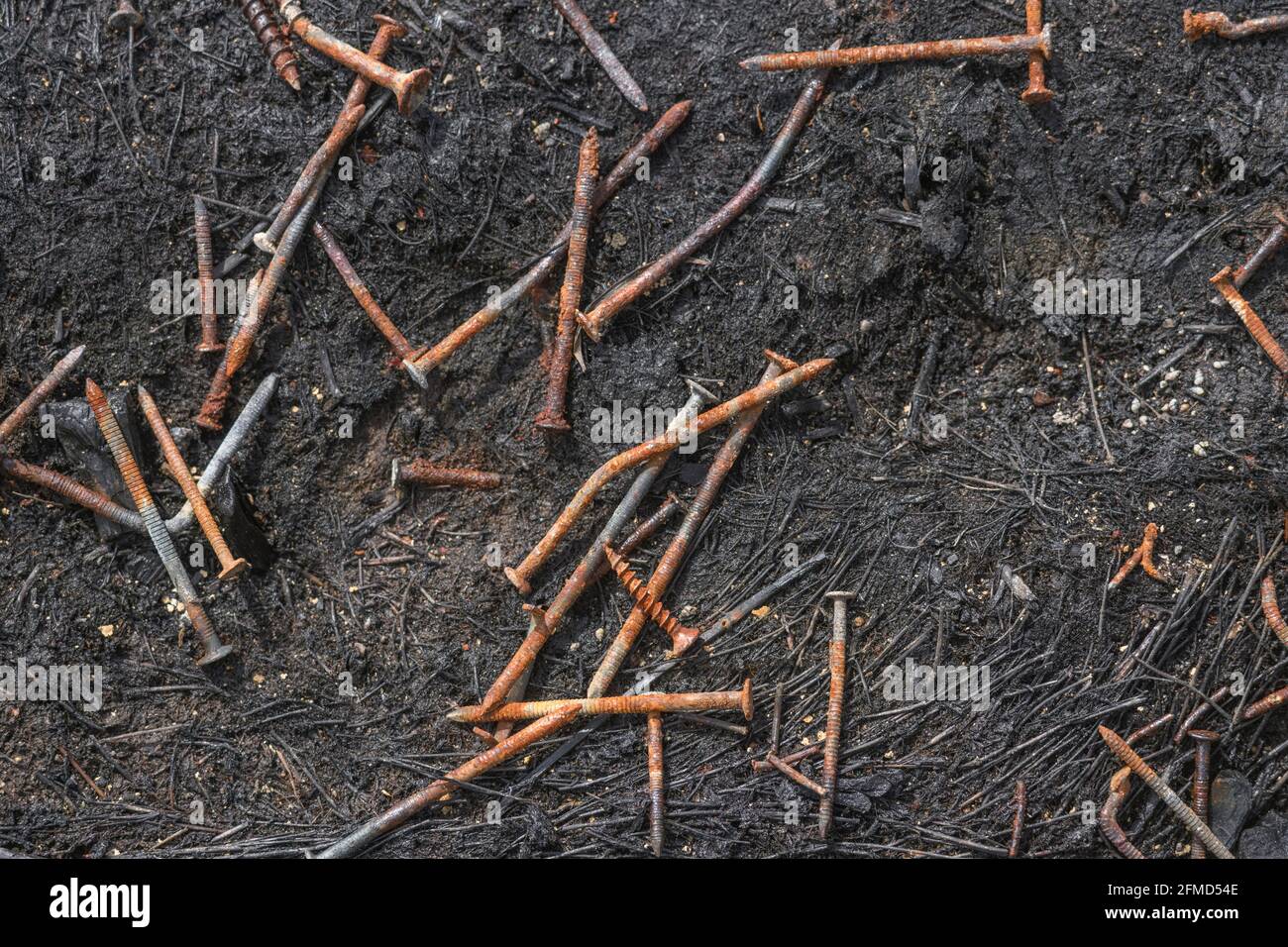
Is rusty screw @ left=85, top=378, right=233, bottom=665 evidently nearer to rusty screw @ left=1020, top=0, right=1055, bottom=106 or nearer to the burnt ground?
the burnt ground

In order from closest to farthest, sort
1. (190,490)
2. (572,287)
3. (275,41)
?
(190,490), (572,287), (275,41)

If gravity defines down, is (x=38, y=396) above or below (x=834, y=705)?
above

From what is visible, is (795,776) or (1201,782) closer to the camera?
(1201,782)

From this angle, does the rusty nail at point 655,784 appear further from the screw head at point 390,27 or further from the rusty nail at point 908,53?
the screw head at point 390,27

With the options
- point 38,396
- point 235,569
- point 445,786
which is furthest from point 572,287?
point 38,396

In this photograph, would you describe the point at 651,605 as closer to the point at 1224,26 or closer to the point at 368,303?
the point at 368,303
